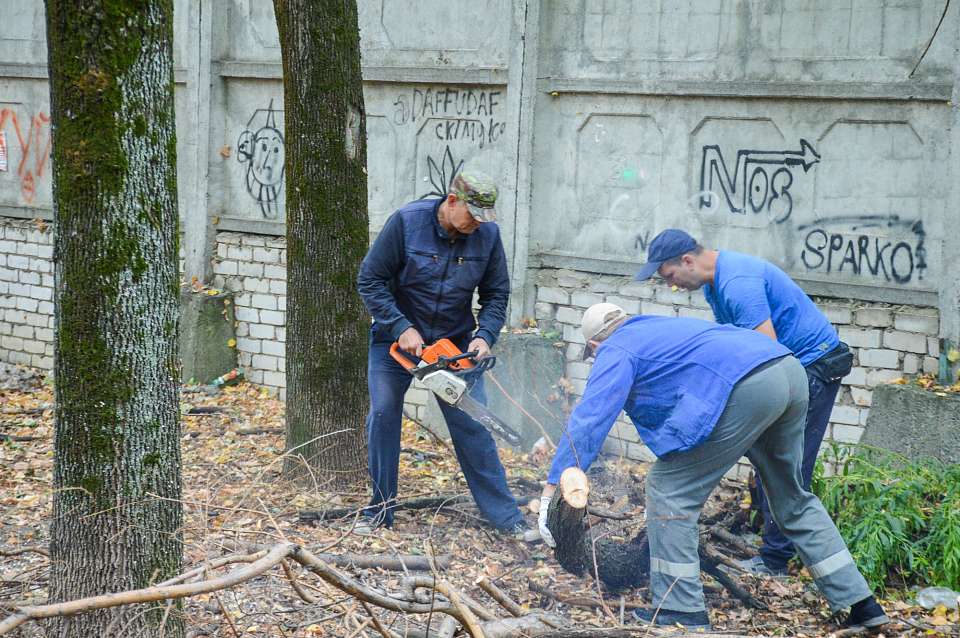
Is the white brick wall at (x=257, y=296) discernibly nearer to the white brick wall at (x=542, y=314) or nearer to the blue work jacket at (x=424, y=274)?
the white brick wall at (x=542, y=314)

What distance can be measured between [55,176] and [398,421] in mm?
2608

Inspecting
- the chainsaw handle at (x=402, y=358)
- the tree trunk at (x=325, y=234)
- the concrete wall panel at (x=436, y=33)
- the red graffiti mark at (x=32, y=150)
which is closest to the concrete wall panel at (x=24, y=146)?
Result: the red graffiti mark at (x=32, y=150)

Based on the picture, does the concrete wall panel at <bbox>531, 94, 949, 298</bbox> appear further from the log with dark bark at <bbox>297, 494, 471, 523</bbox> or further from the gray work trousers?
the log with dark bark at <bbox>297, 494, 471, 523</bbox>

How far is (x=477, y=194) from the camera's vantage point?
5.33 meters

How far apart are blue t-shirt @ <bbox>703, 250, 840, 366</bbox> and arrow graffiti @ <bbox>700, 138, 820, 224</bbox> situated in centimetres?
155

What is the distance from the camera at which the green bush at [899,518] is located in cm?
518

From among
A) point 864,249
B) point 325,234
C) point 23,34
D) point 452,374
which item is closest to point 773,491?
point 452,374

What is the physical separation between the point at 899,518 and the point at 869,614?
845mm

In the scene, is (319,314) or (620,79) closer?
(319,314)

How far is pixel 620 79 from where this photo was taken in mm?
7430

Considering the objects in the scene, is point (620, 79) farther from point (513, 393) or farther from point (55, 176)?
point (55, 176)

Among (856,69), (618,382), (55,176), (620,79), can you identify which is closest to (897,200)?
(856,69)

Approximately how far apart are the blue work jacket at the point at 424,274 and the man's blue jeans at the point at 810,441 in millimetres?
1829

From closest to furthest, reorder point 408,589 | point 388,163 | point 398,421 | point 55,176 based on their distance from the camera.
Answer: point 55,176 < point 408,589 < point 398,421 < point 388,163
